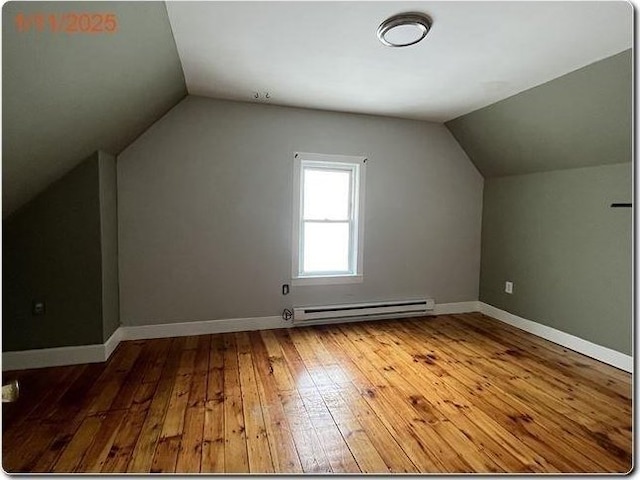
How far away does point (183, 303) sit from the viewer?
10.6 feet

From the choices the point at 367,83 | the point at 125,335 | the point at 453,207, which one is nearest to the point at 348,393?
the point at 125,335

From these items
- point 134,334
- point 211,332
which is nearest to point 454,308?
point 211,332

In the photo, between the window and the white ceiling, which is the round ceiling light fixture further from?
the window

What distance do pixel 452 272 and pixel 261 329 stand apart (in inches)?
91.9

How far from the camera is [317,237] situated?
3.70m

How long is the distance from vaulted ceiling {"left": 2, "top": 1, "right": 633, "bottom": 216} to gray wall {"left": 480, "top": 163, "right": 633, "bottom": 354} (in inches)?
30.0

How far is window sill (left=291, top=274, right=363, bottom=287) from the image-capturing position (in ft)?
11.7

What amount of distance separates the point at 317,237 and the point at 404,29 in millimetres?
2185

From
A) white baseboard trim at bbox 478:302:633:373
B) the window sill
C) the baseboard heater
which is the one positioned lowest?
white baseboard trim at bbox 478:302:633:373

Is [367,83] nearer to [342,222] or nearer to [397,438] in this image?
[342,222]
